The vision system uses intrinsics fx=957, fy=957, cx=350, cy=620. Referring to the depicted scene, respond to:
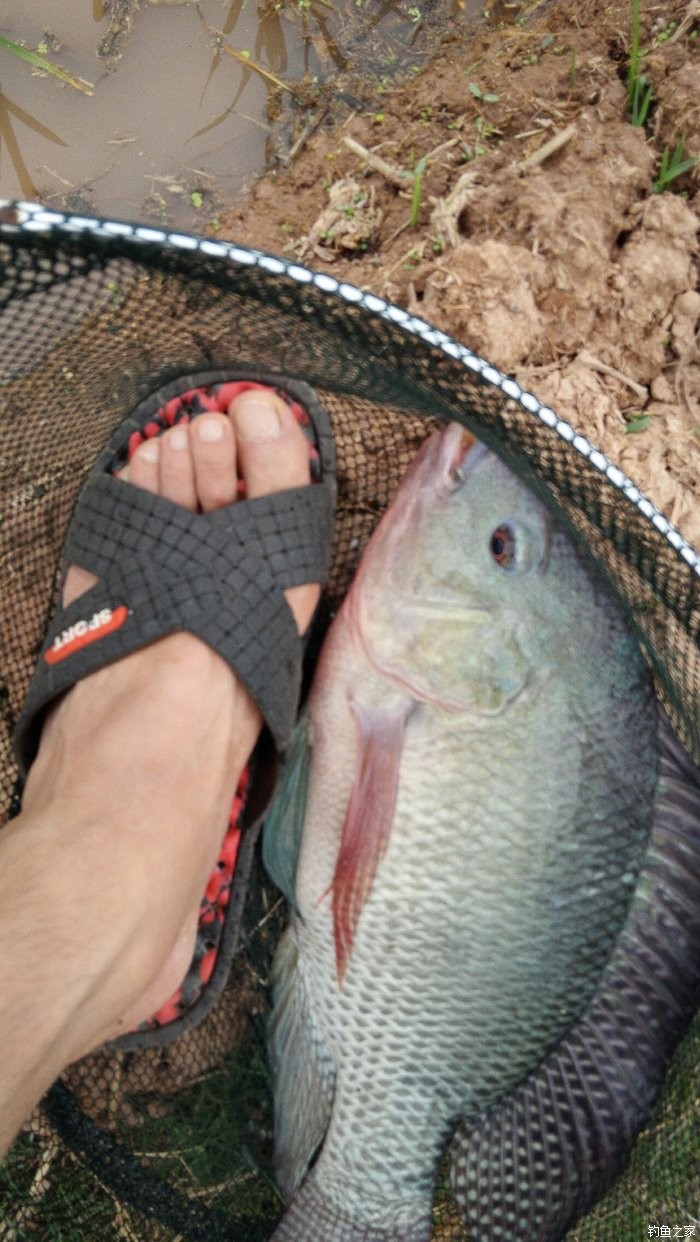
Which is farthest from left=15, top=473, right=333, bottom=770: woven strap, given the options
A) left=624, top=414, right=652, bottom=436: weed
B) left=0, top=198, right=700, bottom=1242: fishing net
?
left=624, top=414, right=652, bottom=436: weed

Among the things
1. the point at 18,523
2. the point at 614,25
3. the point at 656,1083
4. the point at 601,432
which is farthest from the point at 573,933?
the point at 614,25

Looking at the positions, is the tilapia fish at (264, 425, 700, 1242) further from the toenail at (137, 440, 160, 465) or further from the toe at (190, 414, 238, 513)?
the toenail at (137, 440, 160, 465)

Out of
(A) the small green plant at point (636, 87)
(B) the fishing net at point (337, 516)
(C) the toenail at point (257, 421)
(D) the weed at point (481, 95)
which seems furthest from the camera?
(D) the weed at point (481, 95)

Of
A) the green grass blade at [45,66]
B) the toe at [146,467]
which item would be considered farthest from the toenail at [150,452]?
the green grass blade at [45,66]

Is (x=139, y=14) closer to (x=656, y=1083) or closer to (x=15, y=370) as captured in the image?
(x=15, y=370)

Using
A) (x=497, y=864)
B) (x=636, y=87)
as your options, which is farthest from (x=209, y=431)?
(x=636, y=87)

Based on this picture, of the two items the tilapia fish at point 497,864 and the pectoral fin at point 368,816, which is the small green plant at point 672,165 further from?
the pectoral fin at point 368,816
